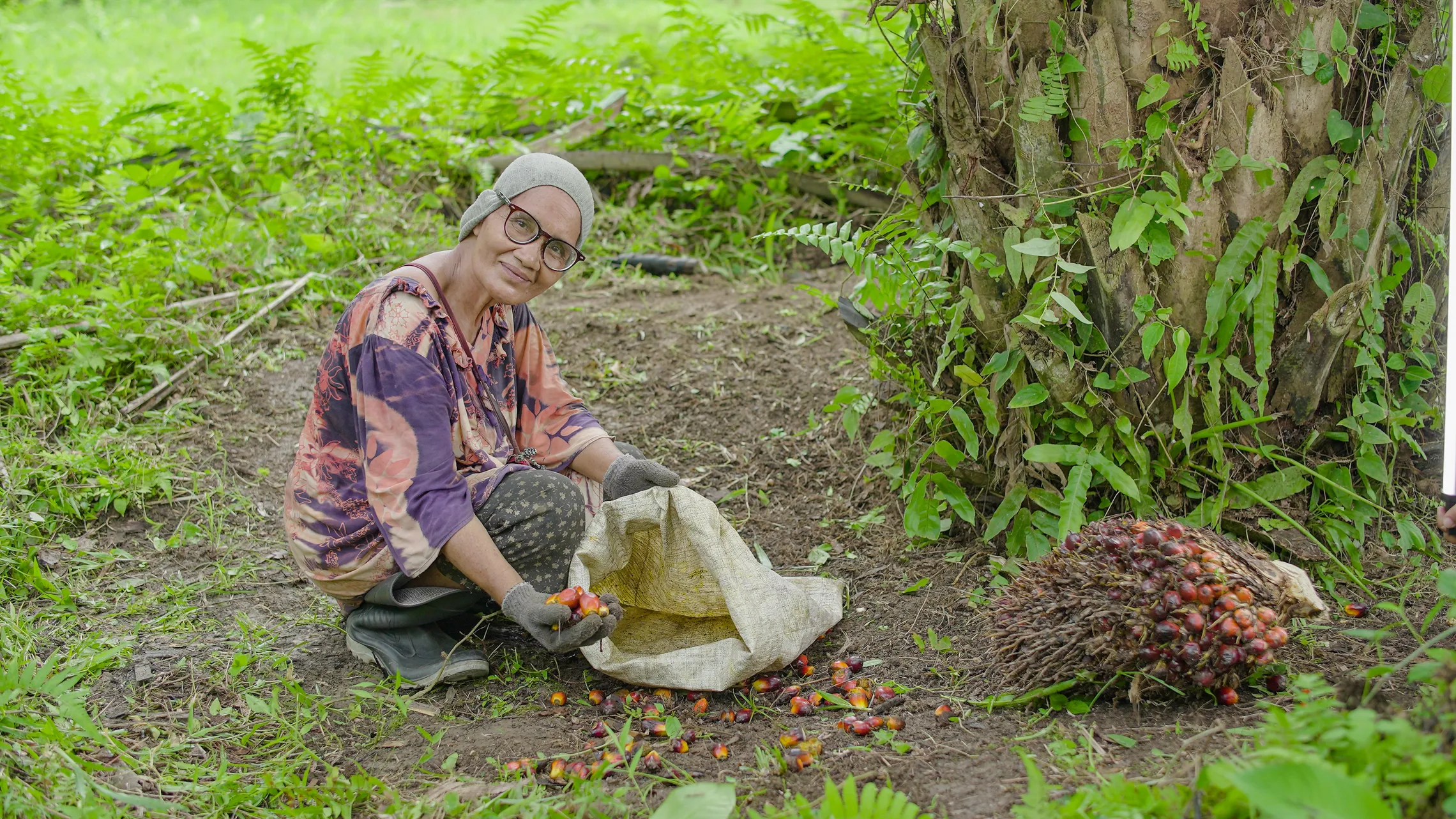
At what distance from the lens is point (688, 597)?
2.72 metres

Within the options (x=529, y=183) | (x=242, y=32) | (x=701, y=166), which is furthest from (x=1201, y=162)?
(x=242, y=32)

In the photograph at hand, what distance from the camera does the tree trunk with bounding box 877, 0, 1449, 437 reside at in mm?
2482

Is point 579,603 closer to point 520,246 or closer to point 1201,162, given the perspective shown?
point 520,246

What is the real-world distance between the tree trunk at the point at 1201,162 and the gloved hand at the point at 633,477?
1021 millimetres

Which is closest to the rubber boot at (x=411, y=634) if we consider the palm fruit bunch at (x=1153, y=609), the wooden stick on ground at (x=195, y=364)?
the palm fruit bunch at (x=1153, y=609)

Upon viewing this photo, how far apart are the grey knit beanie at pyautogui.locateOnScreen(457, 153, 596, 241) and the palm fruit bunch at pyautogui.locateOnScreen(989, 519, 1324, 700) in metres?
1.41

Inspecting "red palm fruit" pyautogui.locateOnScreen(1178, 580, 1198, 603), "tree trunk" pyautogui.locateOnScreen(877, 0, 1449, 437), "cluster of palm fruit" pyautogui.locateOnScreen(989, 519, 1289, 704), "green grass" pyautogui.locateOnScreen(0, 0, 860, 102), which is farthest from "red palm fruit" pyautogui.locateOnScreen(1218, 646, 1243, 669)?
"green grass" pyautogui.locateOnScreen(0, 0, 860, 102)

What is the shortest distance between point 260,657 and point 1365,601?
278 cm

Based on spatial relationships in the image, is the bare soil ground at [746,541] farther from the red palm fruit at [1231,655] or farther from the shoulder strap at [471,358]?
the shoulder strap at [471,358]

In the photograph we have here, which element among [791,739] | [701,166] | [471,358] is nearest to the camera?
[791,739]

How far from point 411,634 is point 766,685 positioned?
0.93m

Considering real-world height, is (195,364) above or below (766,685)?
above

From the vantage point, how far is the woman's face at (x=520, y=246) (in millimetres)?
2520

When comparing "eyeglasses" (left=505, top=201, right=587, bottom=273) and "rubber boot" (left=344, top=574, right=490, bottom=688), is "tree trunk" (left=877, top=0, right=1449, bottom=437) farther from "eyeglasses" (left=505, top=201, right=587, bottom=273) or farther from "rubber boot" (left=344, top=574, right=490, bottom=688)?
"rubber boot" (left=344, top=574, right=490, bottom=688)
